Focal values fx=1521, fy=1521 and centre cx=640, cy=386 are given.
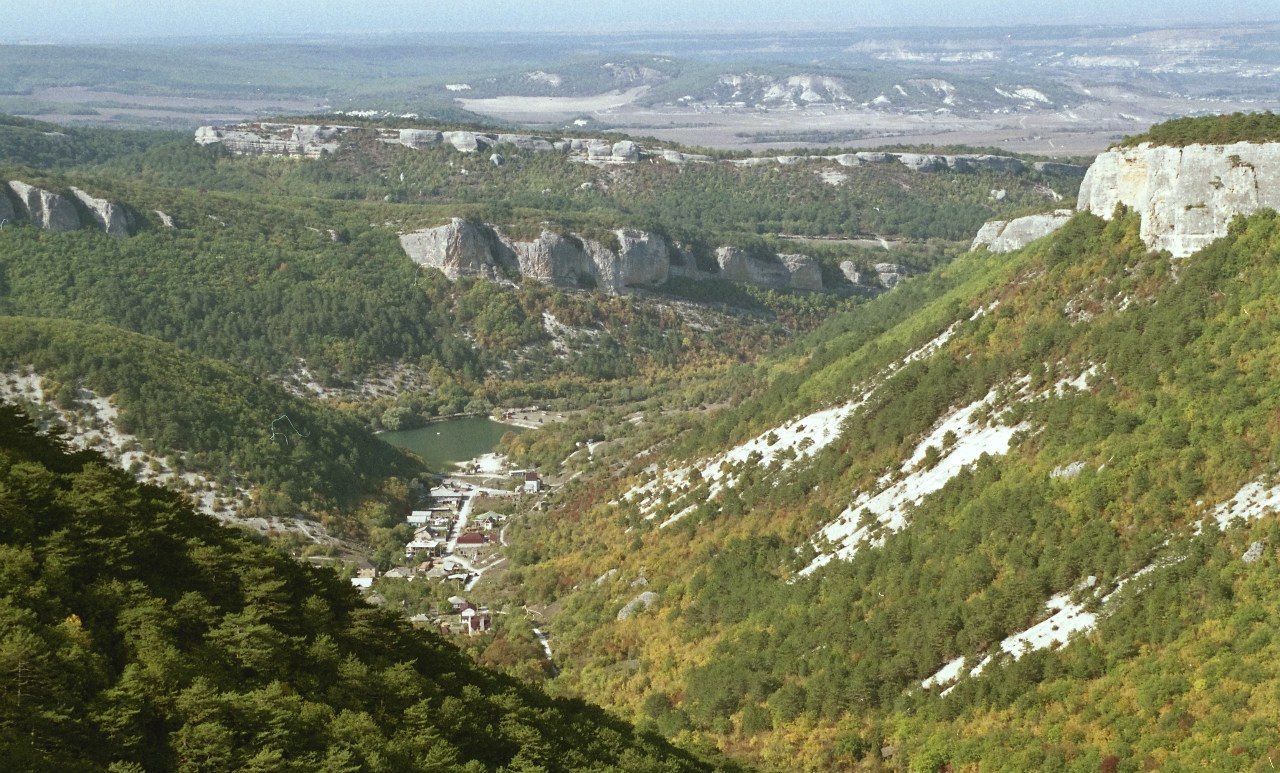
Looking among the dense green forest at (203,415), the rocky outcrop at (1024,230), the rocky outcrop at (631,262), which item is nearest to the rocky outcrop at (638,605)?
→ the dense green forest at (203,415)

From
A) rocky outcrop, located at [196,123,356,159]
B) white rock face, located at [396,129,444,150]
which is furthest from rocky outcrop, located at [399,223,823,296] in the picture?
rocky outcrop, located at [196,123,356,159]

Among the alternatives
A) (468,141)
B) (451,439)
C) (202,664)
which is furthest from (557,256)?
(202,664)

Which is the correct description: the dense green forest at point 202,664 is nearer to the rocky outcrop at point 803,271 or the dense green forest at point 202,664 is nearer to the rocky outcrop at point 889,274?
the rocky outcrop at point 803,271

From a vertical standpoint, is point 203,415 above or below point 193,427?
above

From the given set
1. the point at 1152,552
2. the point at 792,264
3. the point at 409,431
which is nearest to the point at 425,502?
the point at 409,431

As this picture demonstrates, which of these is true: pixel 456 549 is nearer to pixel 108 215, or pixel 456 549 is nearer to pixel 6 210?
pixel 108 215
